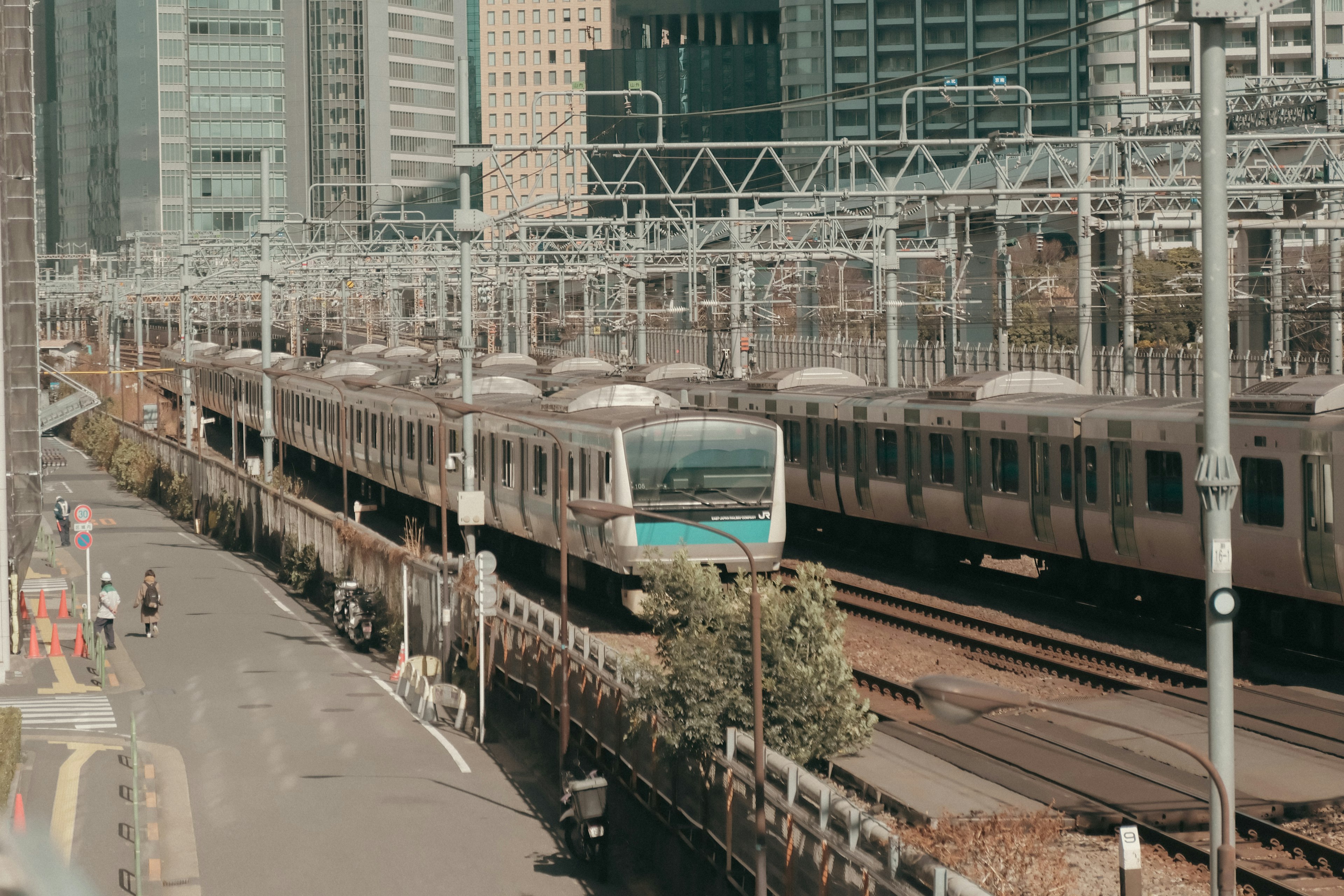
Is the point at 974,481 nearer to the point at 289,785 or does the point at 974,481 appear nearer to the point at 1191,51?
the point at 289,785

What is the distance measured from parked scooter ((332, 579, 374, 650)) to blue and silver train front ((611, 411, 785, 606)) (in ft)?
19.1

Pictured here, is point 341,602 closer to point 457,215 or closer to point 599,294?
point 457,215

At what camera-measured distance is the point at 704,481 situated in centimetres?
2298

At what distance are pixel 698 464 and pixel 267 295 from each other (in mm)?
18494

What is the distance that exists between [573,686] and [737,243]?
25939mm

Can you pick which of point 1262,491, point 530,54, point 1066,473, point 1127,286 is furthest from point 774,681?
point 530,54

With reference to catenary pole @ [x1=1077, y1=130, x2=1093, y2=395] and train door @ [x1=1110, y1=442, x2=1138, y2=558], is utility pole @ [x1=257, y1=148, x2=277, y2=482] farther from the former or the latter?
train door @ [x1=1110, y1=442, x2=1138, y2=558]

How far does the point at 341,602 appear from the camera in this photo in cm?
2780

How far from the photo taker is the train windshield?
2289 cm

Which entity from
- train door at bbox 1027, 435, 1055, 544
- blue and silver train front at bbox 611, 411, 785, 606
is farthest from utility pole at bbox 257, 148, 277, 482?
train door at bbox 1027, 435, 1055, 544

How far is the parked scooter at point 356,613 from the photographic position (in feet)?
87.7

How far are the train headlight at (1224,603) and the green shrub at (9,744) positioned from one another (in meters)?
12.6

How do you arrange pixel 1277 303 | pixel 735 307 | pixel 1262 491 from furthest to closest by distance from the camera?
pixel 735 307 < pixel 1277 303 < pixel 1262 491

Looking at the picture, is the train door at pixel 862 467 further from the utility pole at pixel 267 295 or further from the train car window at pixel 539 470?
the utility pole at pixel 267 295
